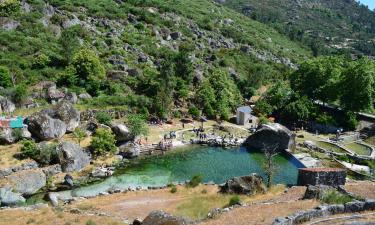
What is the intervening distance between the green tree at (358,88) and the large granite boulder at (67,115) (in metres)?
44.5

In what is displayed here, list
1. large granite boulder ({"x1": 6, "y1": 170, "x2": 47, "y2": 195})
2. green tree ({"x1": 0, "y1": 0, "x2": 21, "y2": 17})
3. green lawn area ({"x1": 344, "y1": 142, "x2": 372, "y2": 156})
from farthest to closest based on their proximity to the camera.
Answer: green tree ({"x1": 0, "y1": 0, "x2": 21, "y2": 17}) < green lawn area ({"x1": 344, "y1": 142, "x2": 372, "y2": 156}) < large granite boulder ({"x1": 6, "y1": 170, "x2": 47, "y2": 195})

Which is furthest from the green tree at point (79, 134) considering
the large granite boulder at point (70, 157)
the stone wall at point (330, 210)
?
the stone wall at point (330, 210)

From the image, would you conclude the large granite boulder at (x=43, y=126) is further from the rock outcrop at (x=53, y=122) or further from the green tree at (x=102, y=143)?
the green tree at (x=102, y=143)

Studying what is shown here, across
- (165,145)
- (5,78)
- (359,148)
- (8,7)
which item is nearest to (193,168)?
(165,145)

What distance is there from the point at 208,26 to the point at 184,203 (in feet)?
314

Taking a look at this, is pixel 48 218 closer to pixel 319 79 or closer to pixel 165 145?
pixel 165 145

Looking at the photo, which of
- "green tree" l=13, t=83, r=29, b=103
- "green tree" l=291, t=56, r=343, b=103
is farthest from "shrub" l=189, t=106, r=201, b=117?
"green tree" l=13, t=83, r=29, b=103

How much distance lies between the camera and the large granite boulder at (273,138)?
6550 cm

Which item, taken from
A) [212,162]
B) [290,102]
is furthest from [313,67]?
[212,162]

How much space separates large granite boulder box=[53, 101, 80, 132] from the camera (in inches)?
2421

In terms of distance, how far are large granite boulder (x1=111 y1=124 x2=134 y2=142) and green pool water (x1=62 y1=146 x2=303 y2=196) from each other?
4.09 meters

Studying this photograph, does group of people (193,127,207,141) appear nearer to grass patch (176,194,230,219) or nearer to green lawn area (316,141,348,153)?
green lawn area (316,141,348,153)

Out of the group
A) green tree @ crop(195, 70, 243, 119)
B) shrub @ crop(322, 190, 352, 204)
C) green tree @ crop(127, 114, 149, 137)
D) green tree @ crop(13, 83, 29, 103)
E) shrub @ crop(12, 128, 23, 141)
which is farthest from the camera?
green tree @ crop(195, 70, 243, 119)

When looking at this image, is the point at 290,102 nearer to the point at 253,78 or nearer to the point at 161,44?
the point at 253,78
